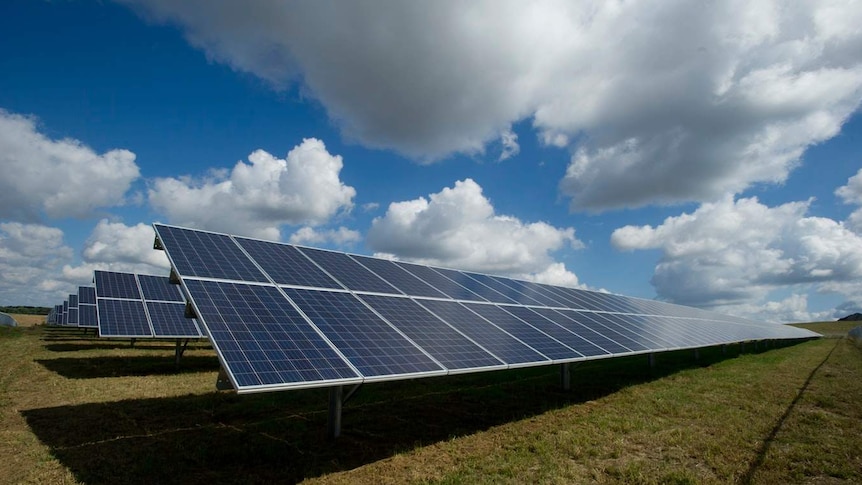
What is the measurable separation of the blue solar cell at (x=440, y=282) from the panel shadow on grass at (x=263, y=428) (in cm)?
387

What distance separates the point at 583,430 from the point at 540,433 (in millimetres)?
1290

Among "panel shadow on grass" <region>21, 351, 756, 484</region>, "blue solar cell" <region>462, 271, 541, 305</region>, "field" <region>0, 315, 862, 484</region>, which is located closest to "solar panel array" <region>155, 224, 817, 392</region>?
"blue solar cell" <region>462, 271, 541, 305</region>

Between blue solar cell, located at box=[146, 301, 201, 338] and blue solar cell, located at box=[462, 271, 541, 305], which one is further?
blue solar cell, located at box=[146, 301, 201, 338]

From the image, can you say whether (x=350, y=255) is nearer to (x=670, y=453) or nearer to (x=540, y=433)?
(x=540, y=433)

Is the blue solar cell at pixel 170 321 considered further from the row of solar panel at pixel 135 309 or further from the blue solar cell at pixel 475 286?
the blue solar cell at pixel 475 286

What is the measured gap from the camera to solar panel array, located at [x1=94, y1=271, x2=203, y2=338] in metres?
23.8

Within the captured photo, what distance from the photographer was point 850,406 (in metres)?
16.2

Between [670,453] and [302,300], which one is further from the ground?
[302,300]

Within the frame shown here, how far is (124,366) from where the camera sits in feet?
75.7

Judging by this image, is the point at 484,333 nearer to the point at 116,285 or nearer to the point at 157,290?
the point at 157,290

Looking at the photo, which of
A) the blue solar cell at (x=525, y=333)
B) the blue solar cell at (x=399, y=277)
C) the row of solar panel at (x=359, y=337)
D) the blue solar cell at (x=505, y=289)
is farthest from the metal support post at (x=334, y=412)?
the blue solar cell at (x=505, y=289)

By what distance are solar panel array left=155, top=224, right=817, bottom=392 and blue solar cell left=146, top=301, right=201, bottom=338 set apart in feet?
38.1

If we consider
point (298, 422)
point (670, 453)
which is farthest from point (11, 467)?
point (670, 453)

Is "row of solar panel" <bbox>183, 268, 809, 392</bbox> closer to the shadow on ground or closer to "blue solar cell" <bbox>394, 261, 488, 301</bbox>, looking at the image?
"blue solar cell" <bbox>394, 261, 488, 301</bbox>
